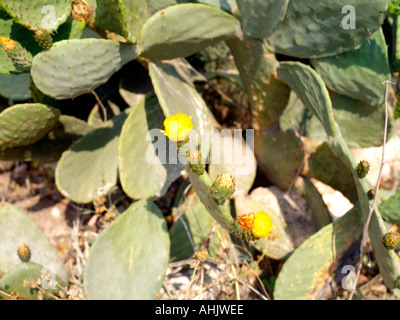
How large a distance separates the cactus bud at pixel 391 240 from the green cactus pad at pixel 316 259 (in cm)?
28

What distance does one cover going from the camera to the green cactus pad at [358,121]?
1.77m

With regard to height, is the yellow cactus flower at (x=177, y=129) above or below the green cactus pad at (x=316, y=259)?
above

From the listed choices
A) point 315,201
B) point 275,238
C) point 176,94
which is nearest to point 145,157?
point 176,94

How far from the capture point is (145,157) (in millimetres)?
1713

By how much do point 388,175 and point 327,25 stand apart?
3.74 feet

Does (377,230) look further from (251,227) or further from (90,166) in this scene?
(90,166)

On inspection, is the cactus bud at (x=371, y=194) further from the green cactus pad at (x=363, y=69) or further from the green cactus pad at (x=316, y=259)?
the green cactus pad at (x=363, y=69)

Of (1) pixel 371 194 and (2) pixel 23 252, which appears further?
(2) pixel 23 252

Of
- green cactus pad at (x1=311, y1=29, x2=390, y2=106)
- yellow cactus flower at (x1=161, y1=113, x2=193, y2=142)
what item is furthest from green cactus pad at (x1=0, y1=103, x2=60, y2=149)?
green cactus pad at (x1=311, y1=29, x2=390, y2=106)

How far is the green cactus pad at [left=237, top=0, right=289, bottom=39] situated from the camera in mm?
1490

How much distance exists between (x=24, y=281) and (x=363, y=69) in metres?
1.50

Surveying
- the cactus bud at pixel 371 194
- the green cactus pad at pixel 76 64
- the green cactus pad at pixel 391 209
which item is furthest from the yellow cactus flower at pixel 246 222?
the green cactus pad at pixel 76 64
